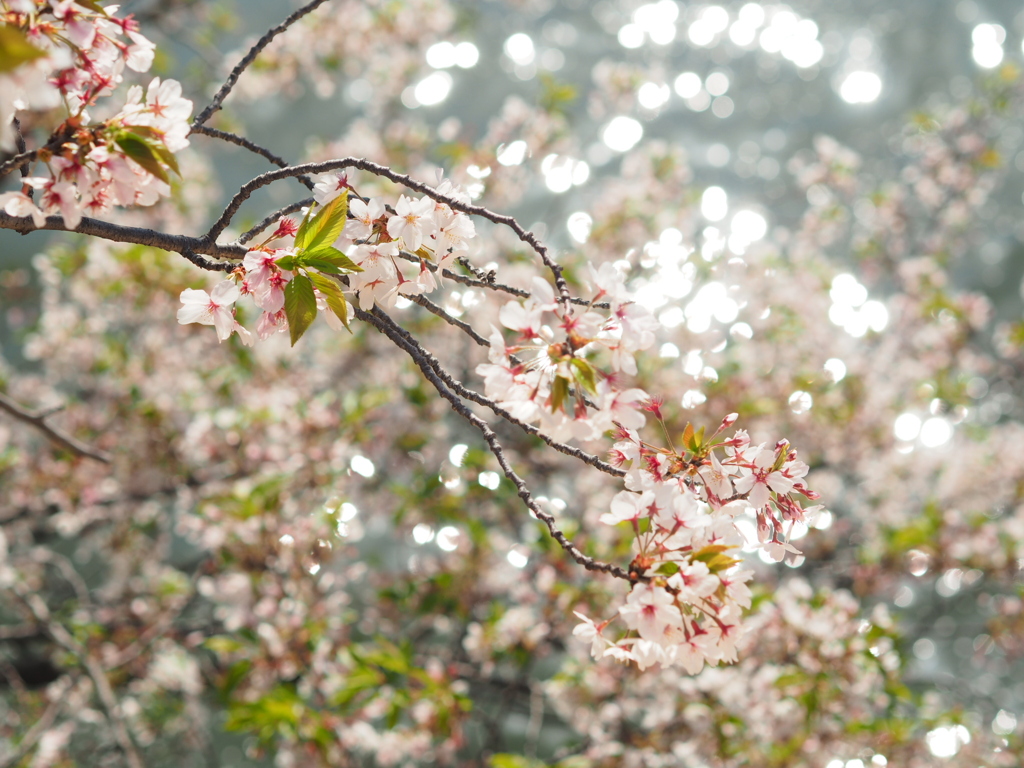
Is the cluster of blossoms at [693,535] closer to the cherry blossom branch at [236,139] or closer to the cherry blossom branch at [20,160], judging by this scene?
the cherry blossom branch at [236,139]

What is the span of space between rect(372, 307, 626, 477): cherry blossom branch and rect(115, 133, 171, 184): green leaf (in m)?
0.27

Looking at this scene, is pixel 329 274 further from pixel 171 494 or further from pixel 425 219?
pixel 171 494

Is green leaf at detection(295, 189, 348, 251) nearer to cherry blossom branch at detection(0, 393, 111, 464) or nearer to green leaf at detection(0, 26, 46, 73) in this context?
green leaf at detection(0, 26, 46, 73)

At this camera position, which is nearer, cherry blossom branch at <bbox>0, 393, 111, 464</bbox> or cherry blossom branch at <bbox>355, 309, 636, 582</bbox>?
cherry blossom branch at <bbox>355, 309, 636, 582</bbox>

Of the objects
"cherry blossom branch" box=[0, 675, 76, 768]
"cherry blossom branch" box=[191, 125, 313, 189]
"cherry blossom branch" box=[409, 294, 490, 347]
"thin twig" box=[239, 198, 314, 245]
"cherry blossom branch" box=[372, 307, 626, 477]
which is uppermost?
"cherry blossom branch" box=[191, 125, 313, 189]

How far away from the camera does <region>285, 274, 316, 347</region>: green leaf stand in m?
0.67

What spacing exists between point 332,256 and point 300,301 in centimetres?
6

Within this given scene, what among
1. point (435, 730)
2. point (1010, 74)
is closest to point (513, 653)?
point (435, 730)

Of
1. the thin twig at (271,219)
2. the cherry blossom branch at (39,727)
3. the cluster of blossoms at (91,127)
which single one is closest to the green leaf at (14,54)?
the cluster of blossoms at (91,127)

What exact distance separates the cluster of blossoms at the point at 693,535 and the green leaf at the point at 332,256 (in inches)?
14.0

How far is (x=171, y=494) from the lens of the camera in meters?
2.74

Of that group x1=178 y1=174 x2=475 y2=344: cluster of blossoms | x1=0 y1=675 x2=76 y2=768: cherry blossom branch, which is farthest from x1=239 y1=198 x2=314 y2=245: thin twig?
x1=0 y1=675 x2=76 y2=768: cherry blossom branch

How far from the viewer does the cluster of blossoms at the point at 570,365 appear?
26.1 inches

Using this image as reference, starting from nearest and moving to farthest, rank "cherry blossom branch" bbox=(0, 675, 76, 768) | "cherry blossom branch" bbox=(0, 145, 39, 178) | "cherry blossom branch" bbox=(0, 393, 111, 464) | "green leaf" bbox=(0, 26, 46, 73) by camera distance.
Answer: "green leaf" bbox=(0, 26, 46, 73), "cherry blossom branch" bbox=(0, 145, 39, 178), "cherry blossom branch" bbox=(0, 393, 111, 464), "cherry blossom branch" bbox=(0, 675, 76, 768)
